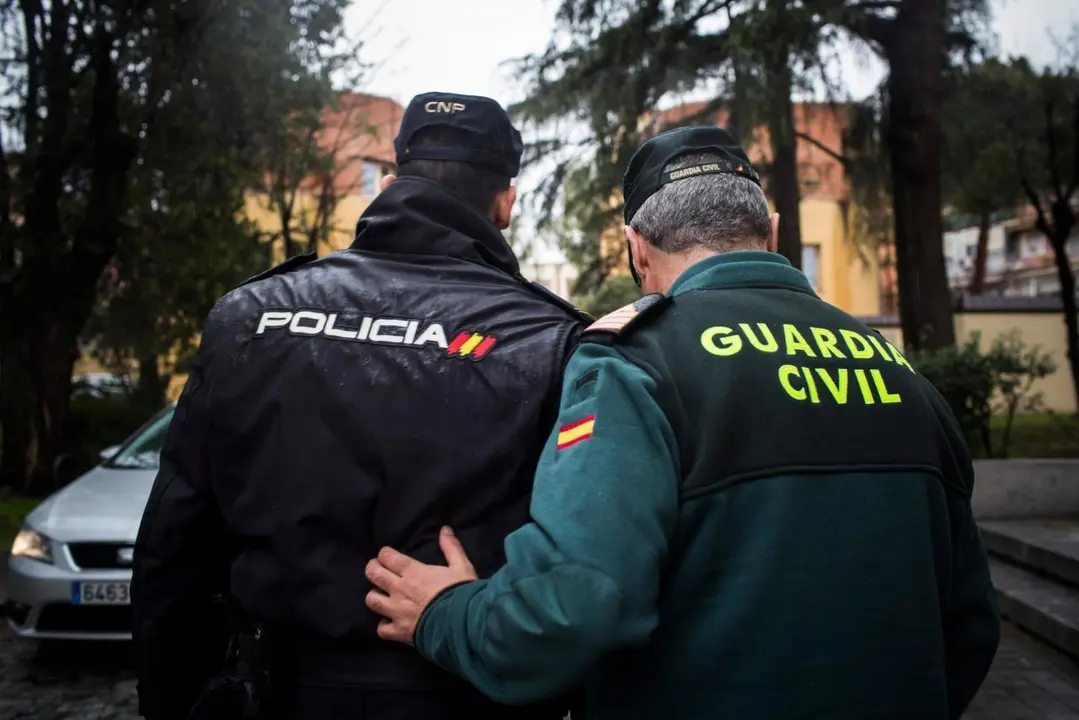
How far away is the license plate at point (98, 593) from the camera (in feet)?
19.5

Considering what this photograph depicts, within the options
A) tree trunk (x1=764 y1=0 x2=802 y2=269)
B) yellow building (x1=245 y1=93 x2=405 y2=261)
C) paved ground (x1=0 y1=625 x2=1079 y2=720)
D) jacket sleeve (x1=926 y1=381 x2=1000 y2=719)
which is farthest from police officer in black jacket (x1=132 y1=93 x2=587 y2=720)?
yellow building (x1=245 y1=93 x2=405 y2=261)

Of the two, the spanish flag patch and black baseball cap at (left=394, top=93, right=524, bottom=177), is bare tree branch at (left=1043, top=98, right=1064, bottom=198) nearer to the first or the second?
black baseball cap at (left=394, top=93, right=524, bottom=177)

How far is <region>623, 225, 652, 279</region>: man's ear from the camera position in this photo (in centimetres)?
193

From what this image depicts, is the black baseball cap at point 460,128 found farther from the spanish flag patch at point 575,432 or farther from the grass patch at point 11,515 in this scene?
the grass patch at point 11,515

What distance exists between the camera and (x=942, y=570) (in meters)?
1.76

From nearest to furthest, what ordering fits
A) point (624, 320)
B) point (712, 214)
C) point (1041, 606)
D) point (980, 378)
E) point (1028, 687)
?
1. point (624, 320)
2. point (712, 214)
3. point (1028, 687)
4. point (1041, 606)
5. point (980, 378)

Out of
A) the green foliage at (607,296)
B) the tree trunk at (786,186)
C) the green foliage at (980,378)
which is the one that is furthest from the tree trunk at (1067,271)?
the green foliage at (607,296)

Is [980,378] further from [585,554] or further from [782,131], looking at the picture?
[585,554]

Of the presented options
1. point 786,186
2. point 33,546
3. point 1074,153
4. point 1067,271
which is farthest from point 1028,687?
point 1074,153

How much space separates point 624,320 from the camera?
1696 mm

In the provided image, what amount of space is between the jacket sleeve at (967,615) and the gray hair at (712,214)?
0.43 meters

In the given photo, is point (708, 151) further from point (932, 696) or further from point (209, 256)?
point (209, 256)

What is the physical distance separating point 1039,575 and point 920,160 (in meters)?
5.83

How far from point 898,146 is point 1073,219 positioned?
11.6ft
